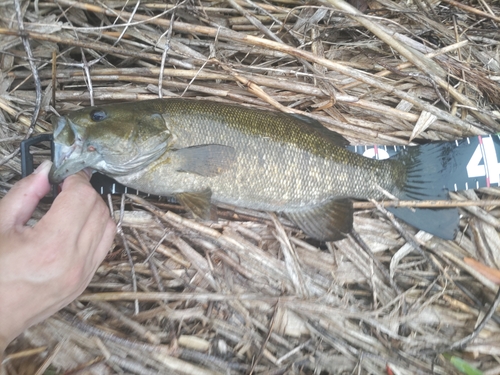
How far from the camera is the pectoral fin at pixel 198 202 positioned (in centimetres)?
232

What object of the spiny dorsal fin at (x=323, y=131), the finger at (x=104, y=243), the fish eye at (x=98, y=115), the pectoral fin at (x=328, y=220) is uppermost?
the fish eye at (x=98, y=115)

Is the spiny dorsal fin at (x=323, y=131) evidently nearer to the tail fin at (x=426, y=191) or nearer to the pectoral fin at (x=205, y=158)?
the tail fin at (x=426, y=191)

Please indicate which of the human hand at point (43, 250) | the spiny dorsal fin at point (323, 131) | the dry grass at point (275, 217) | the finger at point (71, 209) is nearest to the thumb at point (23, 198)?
the human hand at point (43, 250)

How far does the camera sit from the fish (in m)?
2.13

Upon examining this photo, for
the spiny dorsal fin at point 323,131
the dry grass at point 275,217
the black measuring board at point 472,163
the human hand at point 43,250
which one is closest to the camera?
the human hand at point 43,250

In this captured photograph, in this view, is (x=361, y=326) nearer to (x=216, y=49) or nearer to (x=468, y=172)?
(x=468, y=172)

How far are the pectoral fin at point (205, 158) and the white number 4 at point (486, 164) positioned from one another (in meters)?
1.89

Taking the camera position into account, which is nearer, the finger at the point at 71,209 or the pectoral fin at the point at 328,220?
the finger at the point at 71,209

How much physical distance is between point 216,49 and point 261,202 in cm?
133

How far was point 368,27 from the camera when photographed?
273 cm

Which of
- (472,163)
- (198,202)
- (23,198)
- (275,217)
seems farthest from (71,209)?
(472,163)

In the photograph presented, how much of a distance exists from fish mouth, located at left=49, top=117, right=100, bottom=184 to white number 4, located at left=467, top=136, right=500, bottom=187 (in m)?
2.75

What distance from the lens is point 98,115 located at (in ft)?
6.97

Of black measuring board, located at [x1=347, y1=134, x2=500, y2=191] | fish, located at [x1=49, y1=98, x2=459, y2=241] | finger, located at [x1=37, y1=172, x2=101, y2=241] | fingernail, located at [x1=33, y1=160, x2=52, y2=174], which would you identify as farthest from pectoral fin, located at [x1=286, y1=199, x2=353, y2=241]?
fingernail, located at [x1=33, y1=160, x2=52, y2=174]
